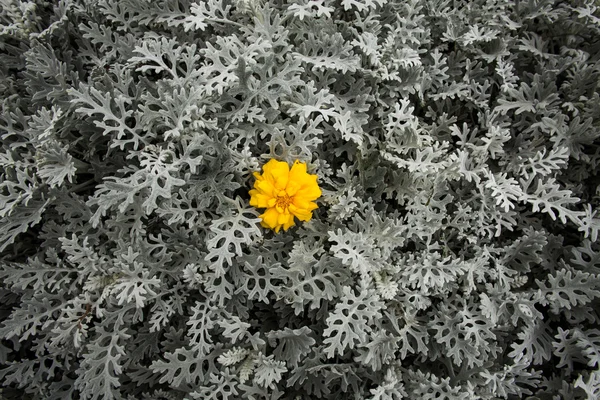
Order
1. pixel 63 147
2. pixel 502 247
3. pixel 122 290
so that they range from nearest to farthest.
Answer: pixel 122 290
pixel 63 147
pixel 502 247

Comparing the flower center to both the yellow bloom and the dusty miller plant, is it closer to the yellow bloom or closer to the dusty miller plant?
the yellow bloom

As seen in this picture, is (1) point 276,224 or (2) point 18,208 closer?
(1) point 276,224

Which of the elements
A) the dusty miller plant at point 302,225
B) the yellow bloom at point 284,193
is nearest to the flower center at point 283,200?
the yellow bloom at point 284,193

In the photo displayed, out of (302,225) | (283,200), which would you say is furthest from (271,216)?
(302,225)

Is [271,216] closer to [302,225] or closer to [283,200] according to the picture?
[283,200]

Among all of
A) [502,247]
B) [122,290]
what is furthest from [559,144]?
[122,290]

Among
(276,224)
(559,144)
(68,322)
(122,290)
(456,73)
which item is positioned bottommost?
(68,322)

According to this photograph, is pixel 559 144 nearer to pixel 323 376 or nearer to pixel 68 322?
pixel 323 376
